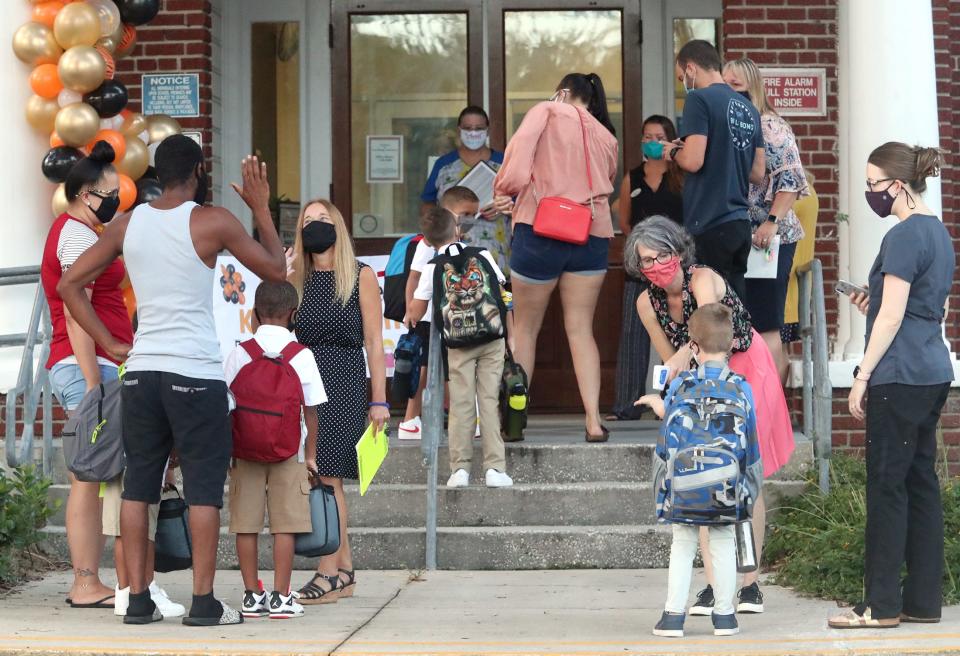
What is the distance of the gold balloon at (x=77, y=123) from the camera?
8164mm

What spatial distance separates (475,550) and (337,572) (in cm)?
104

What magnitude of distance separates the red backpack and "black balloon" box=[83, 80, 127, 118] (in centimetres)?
302

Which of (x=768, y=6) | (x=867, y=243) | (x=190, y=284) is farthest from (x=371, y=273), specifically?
(x=768, y=6)

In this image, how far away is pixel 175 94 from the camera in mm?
9945

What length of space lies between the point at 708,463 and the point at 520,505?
242 centimetres

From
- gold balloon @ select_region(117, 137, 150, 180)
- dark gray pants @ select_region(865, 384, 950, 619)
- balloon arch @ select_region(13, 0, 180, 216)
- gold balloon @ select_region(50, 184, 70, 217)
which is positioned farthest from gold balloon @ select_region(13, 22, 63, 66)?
dark gray pants @ select_region(865, 384, 950, 619)

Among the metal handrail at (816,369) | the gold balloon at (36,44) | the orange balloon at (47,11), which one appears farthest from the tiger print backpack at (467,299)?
the orange balloon at (47,11)

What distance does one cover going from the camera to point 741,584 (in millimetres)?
6426

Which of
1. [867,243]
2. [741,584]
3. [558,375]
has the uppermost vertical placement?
[867,243]

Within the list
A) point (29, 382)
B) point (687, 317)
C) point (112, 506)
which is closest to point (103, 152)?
point (29, 382)

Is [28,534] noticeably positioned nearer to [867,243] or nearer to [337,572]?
[337,572]

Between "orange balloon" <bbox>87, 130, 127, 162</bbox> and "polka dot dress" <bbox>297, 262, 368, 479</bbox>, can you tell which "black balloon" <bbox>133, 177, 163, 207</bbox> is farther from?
"polka dot dress" <bbox>297, 262, 368, 479</bbox>

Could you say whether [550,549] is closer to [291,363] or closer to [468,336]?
[468,336]

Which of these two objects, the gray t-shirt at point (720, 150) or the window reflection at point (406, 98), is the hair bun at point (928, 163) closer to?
the gray t-shirt at point (720, 150)
